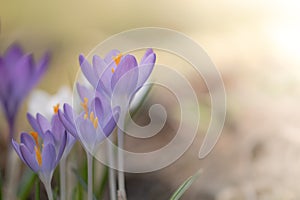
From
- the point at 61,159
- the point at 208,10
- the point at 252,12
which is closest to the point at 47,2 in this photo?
the point at 208,10

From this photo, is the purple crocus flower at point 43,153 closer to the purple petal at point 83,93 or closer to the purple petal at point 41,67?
the purple petal at point 83,93

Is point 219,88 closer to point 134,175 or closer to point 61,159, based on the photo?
point 134,175

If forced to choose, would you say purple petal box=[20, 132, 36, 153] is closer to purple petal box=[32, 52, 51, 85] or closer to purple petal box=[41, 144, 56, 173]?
purple petal box=[41, 144, 56, 173]

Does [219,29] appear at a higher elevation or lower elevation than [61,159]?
higher

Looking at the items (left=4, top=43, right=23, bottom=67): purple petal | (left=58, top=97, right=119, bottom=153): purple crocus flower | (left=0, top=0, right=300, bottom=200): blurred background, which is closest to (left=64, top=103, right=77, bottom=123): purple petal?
(left=58, top=97, right=119, bottom=153): purple crocus flower

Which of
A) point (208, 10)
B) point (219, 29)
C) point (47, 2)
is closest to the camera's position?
point (219, 29)

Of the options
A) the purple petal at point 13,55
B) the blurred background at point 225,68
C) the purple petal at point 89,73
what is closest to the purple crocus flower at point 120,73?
the purple petal at point 89,73
